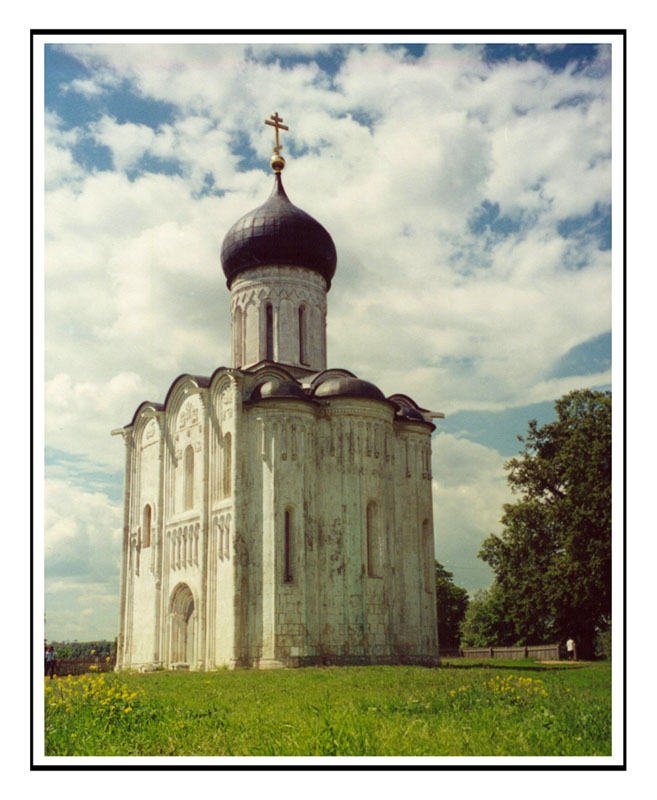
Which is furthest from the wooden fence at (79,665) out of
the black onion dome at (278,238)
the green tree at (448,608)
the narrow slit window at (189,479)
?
the green tree at (448,608)

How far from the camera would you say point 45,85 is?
9.72 m

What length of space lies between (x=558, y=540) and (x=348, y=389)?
715 centimetres

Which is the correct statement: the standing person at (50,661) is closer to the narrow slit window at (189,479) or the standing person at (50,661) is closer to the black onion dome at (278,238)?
the narrow slit window at (189,479)

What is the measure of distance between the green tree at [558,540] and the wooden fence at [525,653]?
595mm

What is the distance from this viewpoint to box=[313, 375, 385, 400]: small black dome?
22.3 m

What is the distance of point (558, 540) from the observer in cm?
2338

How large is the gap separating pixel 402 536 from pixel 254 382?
5846 millimetres

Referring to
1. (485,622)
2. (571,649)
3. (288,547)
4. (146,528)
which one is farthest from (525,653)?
(146,528)

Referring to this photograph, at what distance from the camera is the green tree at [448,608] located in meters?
43.3

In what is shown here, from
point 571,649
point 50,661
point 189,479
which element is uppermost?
point 189,479

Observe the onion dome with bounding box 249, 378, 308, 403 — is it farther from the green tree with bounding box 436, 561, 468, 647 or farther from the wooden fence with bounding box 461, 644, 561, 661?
the green tree with bounding box 436, 561, 468, 647

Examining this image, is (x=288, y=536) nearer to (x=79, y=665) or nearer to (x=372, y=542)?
(x=372, y=542)

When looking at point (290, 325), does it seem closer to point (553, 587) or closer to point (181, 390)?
point (181, 390)
